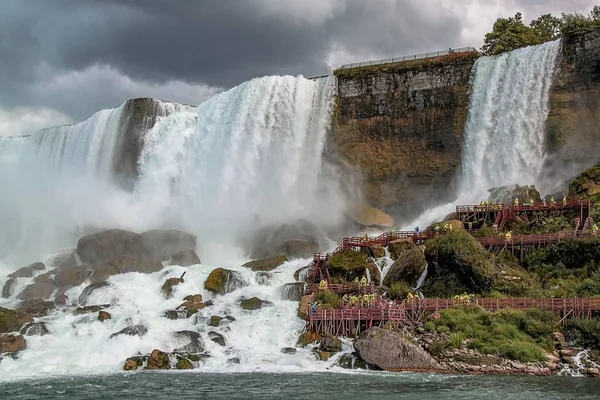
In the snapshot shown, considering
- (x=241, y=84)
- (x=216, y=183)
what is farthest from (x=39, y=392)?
(x=241, y=84)

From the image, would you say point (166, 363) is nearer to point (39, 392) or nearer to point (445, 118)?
point (39, 392)

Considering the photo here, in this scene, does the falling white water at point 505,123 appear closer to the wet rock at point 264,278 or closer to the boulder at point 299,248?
the boulder at point 299,248

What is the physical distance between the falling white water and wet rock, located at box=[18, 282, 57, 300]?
25311 mm

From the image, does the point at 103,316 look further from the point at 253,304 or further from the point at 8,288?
the point at 8,288

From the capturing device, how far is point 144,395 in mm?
20969

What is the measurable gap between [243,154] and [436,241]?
89.7ft

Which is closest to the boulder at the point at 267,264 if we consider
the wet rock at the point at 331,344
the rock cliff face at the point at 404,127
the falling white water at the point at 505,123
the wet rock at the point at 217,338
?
the wet rock at the point at 217,338

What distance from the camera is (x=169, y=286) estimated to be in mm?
38281

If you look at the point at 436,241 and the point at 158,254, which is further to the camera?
the point at 158,254

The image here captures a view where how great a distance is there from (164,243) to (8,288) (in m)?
10.7

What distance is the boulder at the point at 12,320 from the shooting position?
31766 millimetres

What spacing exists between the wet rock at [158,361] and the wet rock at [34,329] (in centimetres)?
691

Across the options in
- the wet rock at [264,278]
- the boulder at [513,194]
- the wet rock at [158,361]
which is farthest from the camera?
the boulder at [513,194]

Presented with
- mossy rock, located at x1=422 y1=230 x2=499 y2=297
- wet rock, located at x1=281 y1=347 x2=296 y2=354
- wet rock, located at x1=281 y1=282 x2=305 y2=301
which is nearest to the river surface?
wet rock, located at x1=281 y1=347 x2=296 y2=354
